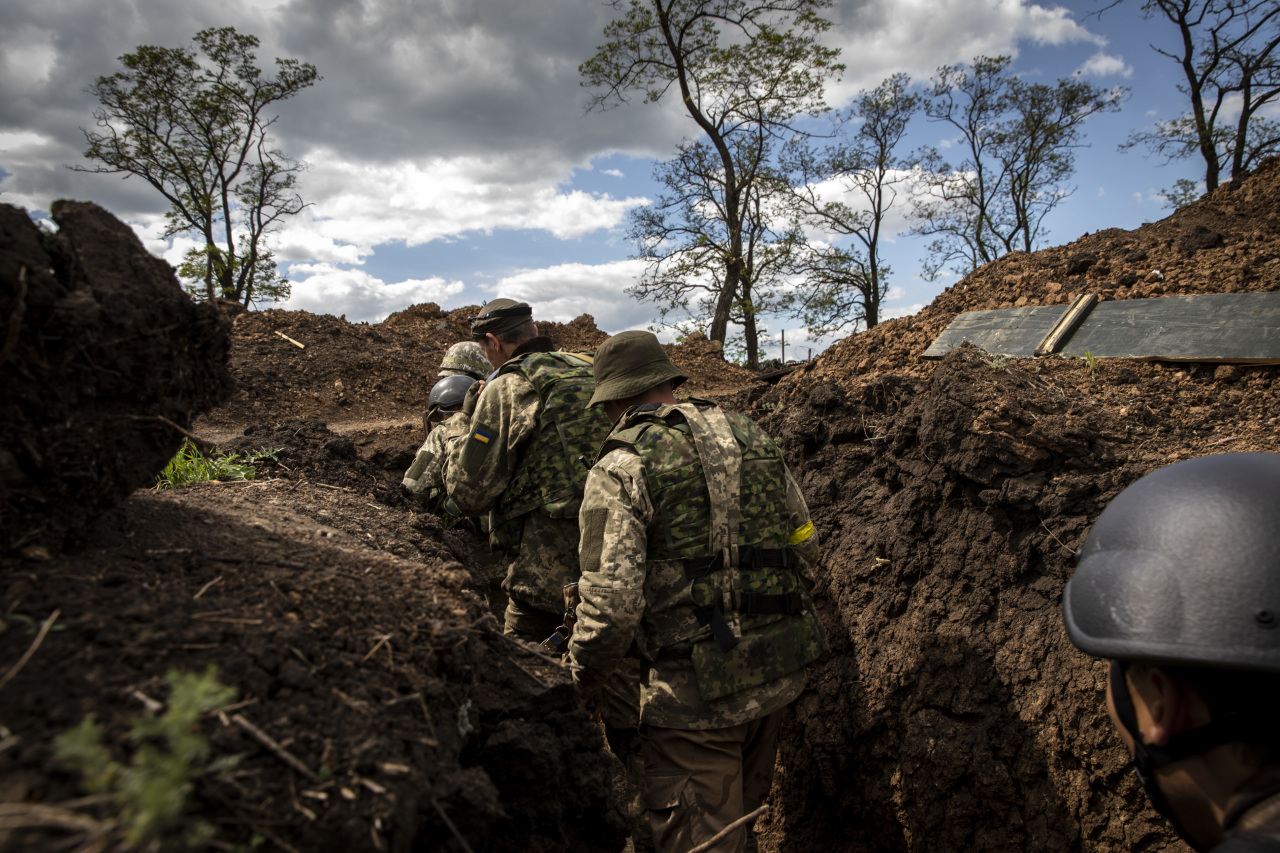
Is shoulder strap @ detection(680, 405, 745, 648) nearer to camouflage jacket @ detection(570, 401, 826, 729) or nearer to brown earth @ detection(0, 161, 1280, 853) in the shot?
camouflage jacket @ detection(570, 401, 826, 729)

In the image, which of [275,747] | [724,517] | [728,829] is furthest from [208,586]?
[724,517]

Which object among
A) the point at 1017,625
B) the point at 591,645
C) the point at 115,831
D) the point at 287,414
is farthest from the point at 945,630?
the point at 287,414

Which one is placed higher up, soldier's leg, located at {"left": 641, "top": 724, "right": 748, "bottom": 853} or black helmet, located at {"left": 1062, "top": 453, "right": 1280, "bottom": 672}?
black helmet, located at {"left": 1062, "top": 453, "right": 1280, "bottom": 672}

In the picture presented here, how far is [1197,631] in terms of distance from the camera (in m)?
1.23

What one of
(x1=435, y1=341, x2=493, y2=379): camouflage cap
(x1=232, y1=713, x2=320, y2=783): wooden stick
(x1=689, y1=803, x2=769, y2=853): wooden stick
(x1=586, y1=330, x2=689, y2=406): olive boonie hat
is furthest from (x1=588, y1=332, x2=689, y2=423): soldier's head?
(x1=435, y1=341, x2=493, y2=379): camouflage cap

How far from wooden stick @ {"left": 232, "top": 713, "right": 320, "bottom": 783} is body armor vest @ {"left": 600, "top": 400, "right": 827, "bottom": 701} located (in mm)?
1625

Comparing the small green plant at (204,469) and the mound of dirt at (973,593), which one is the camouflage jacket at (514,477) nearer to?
the small green plant at (204,469)

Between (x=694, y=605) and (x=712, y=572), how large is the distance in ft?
0.45

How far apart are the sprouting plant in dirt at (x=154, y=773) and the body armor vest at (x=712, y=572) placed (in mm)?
1752

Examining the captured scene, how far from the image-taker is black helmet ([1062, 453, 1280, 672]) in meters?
1.20

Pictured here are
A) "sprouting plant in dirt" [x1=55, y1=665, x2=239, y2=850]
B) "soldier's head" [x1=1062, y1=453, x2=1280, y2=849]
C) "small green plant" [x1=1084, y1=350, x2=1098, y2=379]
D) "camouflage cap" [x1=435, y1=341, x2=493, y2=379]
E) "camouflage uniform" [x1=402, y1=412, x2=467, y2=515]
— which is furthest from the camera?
"camouflage cap" [x1=435, y1=341, x2=493, y2=379]

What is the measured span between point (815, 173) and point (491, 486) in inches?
732

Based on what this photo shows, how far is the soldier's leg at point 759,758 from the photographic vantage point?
2.76 metres

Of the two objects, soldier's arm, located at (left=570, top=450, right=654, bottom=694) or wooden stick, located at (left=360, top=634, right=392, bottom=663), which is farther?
soldier's arm, located at (left=570, top=450, right=654, bottom=694)
